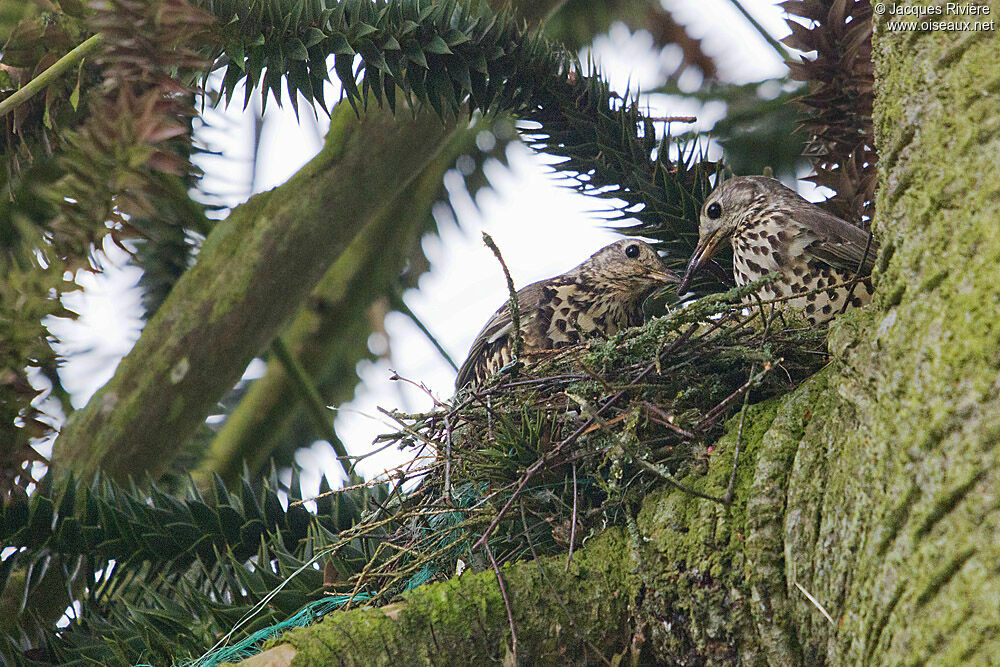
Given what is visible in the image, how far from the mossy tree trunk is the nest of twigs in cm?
13

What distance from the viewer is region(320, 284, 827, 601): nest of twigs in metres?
2.42

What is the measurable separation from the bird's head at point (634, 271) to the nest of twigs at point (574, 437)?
1.19m

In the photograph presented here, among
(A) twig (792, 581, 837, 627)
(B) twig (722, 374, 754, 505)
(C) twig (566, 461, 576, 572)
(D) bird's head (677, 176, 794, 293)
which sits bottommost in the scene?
(A) twig (792, 581, 837, 627)

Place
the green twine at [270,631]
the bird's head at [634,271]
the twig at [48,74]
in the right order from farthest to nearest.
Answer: the bird's head at [634,271]
the green twine at [270,631]
the twig at [48,74]

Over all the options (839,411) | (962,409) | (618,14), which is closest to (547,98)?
(839,411)

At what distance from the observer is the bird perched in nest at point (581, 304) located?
4.10 meters

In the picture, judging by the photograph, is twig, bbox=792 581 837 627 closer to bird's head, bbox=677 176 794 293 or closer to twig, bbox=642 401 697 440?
twig, bbox=642 401 697 440

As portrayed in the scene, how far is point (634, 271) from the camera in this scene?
4.21 meters

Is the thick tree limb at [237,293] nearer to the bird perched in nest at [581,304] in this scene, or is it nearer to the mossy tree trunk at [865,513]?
the bird perched in nest at [581,304]

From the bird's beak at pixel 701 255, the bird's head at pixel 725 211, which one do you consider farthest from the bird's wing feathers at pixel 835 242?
the bird's beak at pixel 701 255

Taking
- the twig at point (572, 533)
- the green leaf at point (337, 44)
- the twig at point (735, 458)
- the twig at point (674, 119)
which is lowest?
the twig at point (572, 533)

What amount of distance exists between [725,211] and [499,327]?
1015mm
